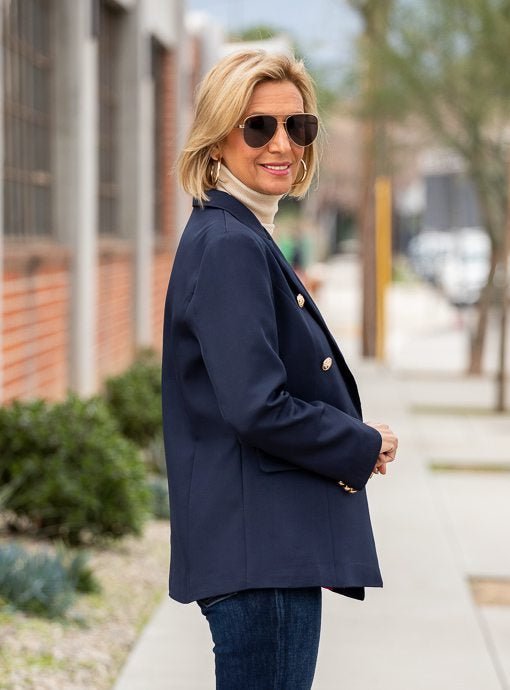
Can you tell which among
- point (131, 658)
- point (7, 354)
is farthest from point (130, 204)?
point (131, 658)

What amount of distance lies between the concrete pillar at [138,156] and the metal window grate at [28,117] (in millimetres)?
2874

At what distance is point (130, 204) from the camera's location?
13359mm

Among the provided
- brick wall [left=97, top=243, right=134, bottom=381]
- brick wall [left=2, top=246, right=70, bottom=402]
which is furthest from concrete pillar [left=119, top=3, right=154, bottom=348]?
brick wall [left=2, top=246, right=70, bottom=402]

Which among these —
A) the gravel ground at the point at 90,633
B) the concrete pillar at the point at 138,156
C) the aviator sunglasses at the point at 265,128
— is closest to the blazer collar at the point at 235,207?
the aviator sunglasses at the point at 265,128

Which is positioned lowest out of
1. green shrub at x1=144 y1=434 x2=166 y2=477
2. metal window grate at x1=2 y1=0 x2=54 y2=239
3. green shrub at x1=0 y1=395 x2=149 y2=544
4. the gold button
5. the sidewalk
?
the sidewalk

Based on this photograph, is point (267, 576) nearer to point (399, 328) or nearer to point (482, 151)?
point (482, 151)

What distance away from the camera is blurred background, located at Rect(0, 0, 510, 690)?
22.1 ft

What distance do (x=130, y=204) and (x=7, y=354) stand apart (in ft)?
16.8

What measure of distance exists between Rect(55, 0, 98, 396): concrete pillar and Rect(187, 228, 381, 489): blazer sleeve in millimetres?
7975

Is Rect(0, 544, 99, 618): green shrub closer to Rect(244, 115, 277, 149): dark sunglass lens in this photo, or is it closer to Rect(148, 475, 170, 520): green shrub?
Rect(148, 475, 170, 520): green shrub

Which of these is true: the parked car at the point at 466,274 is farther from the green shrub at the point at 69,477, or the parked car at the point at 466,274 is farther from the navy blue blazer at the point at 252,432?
the navy blue blazer at the point at 252,432

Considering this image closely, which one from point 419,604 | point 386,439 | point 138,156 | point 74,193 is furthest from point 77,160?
point 386,439

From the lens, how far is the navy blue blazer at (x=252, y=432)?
245cm

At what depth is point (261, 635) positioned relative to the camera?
253 centimetres
